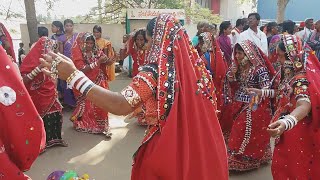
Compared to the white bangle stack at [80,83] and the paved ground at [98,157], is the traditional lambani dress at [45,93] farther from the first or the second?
the white bangle stack at [80,83]

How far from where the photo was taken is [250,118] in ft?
12.5

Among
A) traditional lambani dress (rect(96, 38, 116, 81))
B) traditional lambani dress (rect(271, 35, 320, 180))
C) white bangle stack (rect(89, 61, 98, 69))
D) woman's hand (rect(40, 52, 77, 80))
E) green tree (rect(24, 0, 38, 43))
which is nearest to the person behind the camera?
woman's hand (rect(40, 52, 77, 80))

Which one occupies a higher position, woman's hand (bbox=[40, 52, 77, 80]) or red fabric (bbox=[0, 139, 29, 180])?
woman's hand (bbox=[40, 52, 77, 80])

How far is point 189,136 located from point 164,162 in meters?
0.20

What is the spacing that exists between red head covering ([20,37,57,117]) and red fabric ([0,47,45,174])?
2.46 meters

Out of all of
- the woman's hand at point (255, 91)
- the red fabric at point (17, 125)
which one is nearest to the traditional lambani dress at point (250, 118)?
the woman's hand at point (255, 91)

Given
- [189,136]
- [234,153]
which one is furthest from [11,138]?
[234,153]

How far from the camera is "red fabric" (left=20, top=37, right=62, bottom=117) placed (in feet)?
13.4

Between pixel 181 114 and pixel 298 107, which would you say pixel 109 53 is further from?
pixel 181 114

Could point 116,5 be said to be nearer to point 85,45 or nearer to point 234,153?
point 85,45

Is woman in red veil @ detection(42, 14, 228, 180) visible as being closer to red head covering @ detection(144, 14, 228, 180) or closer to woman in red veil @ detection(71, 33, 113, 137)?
red head covering @ detection(144, 14, 228, 180)

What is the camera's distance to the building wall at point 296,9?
23125 mm

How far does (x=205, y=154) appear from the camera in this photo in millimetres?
1977

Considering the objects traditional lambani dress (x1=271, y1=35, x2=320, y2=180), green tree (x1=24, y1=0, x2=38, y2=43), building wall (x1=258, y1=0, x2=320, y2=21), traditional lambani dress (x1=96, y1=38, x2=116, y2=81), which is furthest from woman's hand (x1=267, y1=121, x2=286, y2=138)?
building wall (x1=258, y1=0, x2=320, y2=21)
